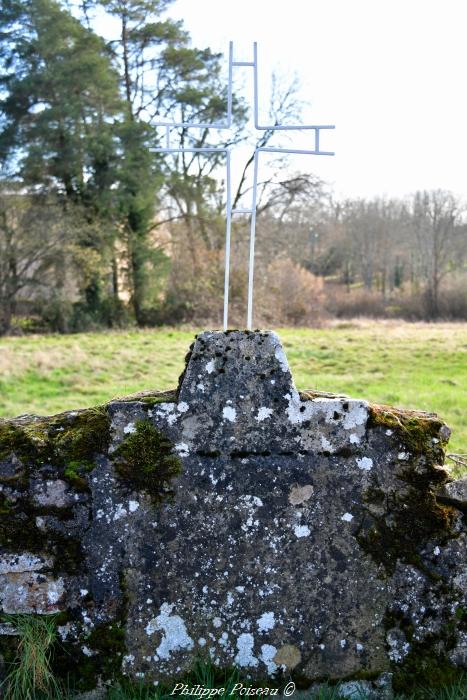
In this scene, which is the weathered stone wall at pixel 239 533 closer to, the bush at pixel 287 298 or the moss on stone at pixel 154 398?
the moss on stone at pixel 154 398

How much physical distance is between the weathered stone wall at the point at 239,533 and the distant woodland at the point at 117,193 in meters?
26.3

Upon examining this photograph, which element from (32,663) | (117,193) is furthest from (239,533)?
(117,193)

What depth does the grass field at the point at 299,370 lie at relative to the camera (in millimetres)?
11867

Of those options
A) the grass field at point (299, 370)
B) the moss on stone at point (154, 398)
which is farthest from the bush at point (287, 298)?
the moss on stone at point (154, 398)

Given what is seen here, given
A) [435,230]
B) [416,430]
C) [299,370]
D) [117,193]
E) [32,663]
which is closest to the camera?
[32,663]

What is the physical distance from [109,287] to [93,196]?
4.20 m

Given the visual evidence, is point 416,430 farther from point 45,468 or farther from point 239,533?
point 45,468

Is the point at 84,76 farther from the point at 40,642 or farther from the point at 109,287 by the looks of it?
the point at 40,642

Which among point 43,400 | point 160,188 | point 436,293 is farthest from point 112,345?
point 436,293

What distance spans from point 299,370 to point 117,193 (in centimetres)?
1750

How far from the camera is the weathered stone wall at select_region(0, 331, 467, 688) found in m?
2.91

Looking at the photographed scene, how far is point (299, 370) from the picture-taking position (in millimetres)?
15727

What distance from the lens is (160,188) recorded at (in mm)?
32219

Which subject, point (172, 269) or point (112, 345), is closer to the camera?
point (112, 345)
